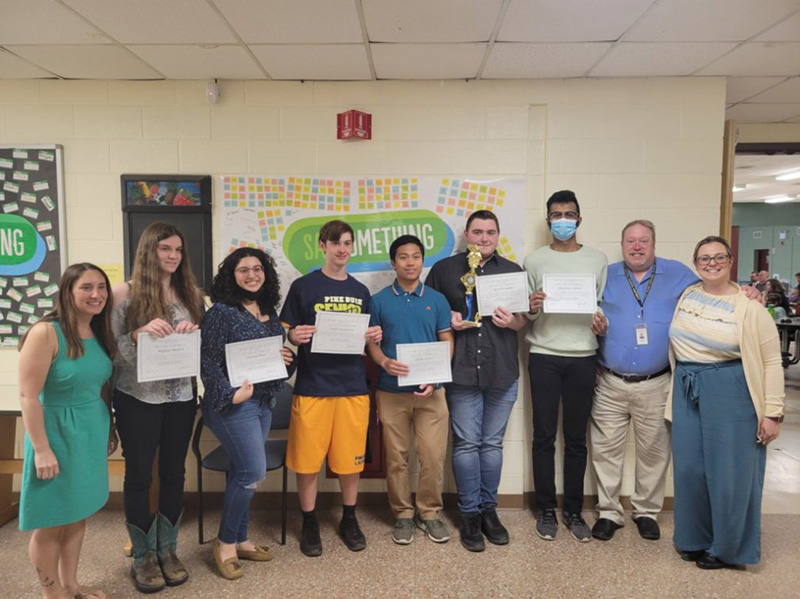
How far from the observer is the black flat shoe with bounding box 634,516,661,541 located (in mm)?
2707

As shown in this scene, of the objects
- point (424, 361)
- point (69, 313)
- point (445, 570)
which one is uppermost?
point (69, 313)

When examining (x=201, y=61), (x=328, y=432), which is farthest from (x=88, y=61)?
(x=328, y=432)

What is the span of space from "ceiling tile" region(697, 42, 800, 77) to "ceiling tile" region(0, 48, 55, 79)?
12.1 ft

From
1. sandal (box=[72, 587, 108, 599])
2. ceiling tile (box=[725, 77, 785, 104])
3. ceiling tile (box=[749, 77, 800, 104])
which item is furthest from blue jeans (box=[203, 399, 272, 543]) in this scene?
ceiling tile (box=[749, 77, 800, 104])

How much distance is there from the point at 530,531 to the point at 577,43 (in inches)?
99.7

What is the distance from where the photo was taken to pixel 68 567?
2123mm

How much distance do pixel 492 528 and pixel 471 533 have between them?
0.42 feet

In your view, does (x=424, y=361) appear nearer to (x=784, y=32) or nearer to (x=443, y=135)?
(x=443, y=135)

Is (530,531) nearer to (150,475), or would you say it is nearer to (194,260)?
(150,475)

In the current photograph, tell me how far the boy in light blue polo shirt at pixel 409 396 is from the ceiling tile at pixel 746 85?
218cm

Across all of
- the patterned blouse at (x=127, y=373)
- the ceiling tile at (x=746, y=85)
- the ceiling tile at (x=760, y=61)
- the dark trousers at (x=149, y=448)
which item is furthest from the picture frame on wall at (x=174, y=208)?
the ceiling tile at (x=746, y=85)

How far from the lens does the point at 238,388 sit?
223cm

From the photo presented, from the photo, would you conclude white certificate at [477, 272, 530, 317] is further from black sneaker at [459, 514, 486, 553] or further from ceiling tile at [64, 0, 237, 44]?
ceiling tile at [64, 0, 237, 44]

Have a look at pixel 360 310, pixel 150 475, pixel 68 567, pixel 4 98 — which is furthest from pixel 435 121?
pixel 68 567
